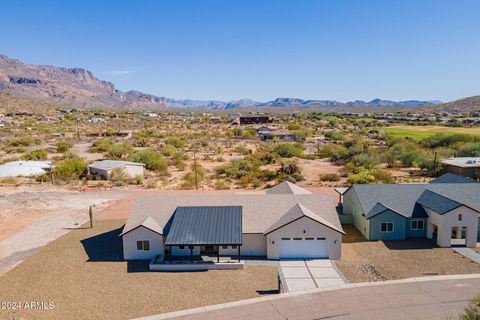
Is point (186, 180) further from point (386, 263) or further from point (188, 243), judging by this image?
point (386, 263)

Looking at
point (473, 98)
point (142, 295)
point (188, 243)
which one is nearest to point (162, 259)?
point (188, 243)

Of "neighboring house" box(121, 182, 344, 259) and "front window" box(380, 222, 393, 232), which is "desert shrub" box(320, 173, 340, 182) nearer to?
"front window" box(380, 222, 393, 232)

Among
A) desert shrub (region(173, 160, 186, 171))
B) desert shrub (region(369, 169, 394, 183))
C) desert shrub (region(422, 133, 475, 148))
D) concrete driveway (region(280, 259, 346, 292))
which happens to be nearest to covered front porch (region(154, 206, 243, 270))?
concrete driveway (region(280, 259, 346, 292))

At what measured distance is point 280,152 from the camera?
61.1 m

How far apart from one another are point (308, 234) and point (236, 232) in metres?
4.26

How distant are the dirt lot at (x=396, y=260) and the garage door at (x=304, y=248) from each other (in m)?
1.27

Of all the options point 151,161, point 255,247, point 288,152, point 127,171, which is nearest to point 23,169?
point 127,171

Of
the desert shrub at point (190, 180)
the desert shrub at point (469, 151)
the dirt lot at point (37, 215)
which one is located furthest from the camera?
the desert shrub at point (469, 151)

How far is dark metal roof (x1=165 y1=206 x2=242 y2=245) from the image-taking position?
20000 mm

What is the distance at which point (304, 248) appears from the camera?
69.6 ft

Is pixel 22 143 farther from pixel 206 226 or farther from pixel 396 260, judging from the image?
pixel 396 260

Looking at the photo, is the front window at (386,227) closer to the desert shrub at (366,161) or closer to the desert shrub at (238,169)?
the desert shrub at (238,169)

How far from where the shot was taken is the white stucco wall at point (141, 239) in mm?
21203

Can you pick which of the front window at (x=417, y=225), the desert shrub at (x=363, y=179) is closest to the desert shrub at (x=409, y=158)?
the desert shrub at (x=363, y=179)
